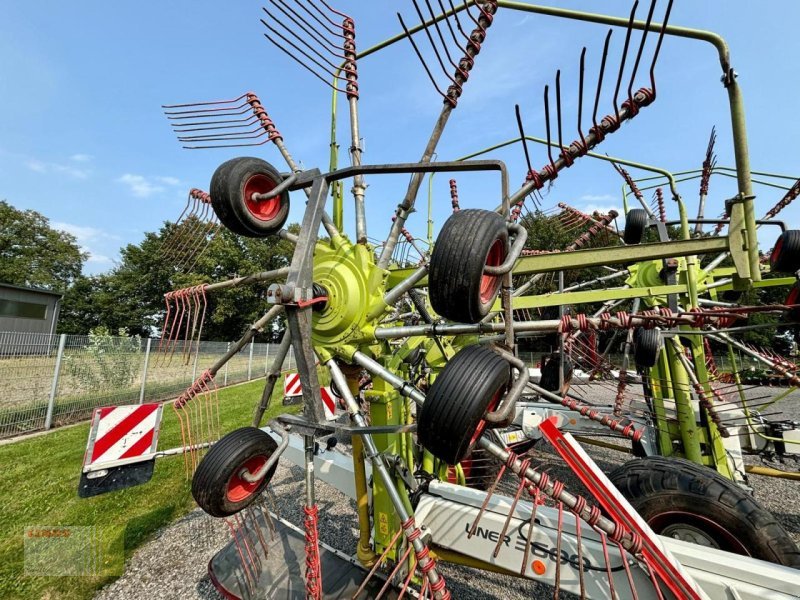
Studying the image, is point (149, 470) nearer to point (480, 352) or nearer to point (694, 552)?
point (480, 352)

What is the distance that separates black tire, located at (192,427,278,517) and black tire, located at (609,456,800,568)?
267 cm

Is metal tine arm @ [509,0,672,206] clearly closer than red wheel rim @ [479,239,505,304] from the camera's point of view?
No

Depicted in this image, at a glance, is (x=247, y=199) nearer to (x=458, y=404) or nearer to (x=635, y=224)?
(x=458, y=404)

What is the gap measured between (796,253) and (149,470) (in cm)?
569

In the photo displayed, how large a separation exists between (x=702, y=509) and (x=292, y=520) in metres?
4.17

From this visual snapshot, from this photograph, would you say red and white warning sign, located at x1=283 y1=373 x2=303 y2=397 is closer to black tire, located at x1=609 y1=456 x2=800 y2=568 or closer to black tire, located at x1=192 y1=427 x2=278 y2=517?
black tire, located at x1=192 y1=427 x2=278 y2=517

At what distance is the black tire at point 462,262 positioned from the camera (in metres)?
1.71

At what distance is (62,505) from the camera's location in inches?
180

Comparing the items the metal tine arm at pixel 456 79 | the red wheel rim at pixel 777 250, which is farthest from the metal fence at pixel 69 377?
the red wheel rim at pixel 777 250

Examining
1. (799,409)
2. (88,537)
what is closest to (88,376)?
(88,537)

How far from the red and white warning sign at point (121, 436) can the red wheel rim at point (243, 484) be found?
1.17 meters

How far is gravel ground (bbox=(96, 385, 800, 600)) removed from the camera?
327 cm

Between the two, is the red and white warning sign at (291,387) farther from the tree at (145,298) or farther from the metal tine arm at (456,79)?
the tree at (145,298)

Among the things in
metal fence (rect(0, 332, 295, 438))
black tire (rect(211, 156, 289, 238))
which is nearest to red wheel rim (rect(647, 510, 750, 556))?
black tire (rect(211, 156, 289, 238))
